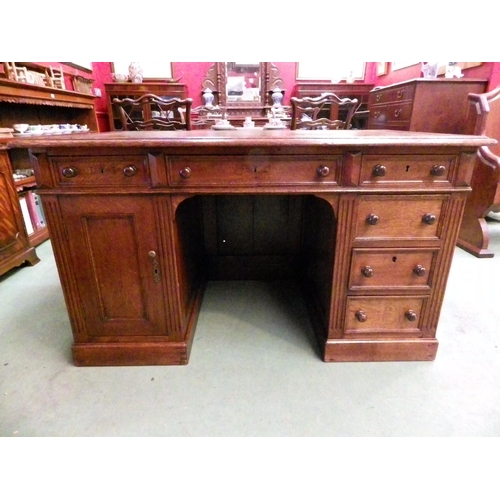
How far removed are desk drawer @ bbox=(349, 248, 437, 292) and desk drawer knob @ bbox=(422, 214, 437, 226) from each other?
4.5 inches

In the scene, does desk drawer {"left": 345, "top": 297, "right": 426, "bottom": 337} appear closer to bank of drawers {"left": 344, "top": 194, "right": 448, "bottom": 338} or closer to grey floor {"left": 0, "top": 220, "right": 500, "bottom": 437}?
bank of drawers {"left": 344, "top": 194, "right": 448, "bottom": 338}

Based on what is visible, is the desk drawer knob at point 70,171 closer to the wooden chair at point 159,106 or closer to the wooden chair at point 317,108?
the wooden chair at point 159,106

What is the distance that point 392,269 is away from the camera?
1304 millimetres

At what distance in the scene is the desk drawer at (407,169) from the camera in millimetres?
1150

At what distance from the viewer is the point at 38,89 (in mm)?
2732

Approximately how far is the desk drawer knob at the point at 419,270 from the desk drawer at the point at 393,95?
2.21m

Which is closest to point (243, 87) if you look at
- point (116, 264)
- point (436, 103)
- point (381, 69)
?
point (381, 69)

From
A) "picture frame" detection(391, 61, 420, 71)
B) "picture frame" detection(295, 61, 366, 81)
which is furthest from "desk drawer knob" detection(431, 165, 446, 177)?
"picture frame" detection(295, 61, 366, 81)

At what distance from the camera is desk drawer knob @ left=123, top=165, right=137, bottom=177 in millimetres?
1140

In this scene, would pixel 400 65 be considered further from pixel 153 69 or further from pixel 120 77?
pixel 120 77

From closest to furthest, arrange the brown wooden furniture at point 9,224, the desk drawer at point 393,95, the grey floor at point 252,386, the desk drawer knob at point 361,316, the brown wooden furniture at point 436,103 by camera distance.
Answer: the grey floor at point 252,386, the desk drawer knob at point 361,316, the brown wooden furniture at point 9,224, the brown wooden furniture at point 436,103, the desk drawer at point 393,95

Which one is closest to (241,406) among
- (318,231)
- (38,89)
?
(318,231)

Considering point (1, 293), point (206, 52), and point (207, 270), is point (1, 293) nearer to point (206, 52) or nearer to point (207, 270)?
point (207, 270)

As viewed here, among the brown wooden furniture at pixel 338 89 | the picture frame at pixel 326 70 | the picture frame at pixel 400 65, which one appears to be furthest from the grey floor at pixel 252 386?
the picture frame at pixel 326 70
